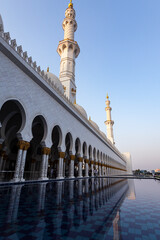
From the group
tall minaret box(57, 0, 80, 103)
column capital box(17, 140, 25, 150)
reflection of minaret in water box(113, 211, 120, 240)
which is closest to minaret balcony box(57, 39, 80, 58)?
tall minaret box(57, 0, 80, 103)

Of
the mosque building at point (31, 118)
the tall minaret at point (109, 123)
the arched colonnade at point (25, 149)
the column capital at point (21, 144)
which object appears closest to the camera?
the mosque building at point (31, 118)

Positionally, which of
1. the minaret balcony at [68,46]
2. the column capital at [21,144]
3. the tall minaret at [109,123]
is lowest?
the column capital at [21,144]

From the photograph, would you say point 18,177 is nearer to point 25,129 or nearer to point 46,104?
point 25,129

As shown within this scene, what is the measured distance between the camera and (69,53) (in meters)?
22.5

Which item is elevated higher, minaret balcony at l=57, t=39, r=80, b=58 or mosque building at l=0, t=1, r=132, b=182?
minaret balcony at l=57, t=39, r=80, b=58

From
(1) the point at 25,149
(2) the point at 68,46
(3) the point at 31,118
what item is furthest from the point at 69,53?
(1) the point at 25,149

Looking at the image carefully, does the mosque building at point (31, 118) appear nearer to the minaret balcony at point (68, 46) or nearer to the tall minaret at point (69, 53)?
the tall minaret at point (69, 53)

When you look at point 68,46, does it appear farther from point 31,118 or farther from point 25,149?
point 25,149

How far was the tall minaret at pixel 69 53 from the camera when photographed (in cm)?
2106

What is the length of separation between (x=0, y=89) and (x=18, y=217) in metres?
5.90

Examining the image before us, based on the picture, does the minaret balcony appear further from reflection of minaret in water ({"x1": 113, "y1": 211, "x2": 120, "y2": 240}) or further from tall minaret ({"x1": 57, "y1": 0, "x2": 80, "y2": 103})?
reflection of minaret in water ({"x1": 113, "y1": 211, "x2": 120, "y2": 240})

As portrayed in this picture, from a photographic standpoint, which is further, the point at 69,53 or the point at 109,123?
the point at 109,123

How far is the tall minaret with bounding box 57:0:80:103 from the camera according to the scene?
21062mm

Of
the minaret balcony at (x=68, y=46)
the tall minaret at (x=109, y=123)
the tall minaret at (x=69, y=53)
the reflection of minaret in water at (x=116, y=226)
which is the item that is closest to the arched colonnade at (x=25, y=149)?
the reflection of minaret in water at (x=116, y=226)
